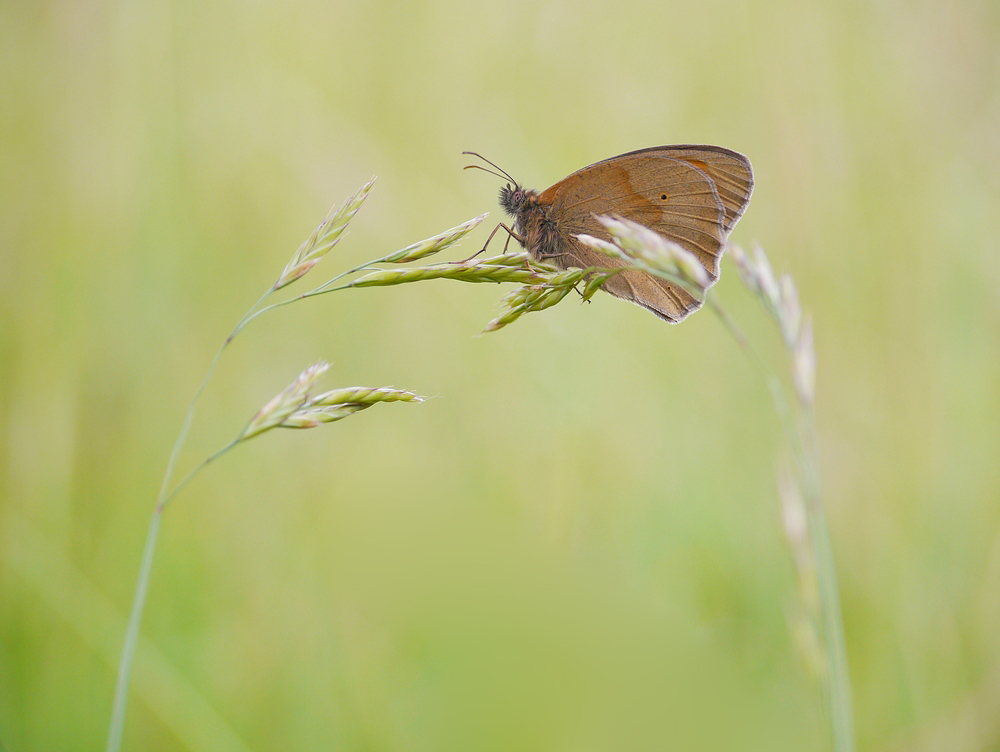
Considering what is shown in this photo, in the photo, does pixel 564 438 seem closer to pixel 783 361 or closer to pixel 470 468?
pixel 470 468

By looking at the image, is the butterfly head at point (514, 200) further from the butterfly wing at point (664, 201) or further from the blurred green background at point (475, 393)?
the blurred green background at point (475, 393)

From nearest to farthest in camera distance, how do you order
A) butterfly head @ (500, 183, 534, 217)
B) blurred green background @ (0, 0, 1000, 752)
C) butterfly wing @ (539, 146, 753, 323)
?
1. blurred green background @ (0, 0, 1000, 752)
2. butterfly wing @ (539, 146, 753, 323)
3. butterfly head @ (500, 183, 534, 217)

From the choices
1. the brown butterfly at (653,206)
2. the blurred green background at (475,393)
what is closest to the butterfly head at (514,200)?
the brown butterfly at (653,206)

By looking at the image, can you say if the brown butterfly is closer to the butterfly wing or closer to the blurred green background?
the butterfly wing

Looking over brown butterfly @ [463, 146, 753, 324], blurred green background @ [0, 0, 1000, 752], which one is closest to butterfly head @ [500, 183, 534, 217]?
brown butterfly @ [463, 146, 753, 324]

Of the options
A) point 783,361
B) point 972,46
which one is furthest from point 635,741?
point 972,46

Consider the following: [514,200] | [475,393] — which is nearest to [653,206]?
[514,200]
